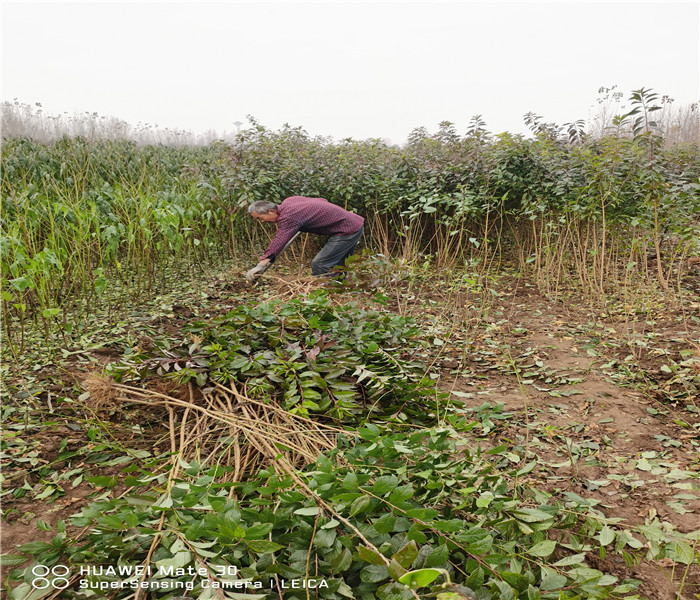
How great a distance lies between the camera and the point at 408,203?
19.0 ft

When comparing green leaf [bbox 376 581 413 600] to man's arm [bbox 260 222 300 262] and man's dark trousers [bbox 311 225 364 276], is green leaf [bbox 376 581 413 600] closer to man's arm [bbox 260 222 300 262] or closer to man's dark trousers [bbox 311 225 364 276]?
man's arm [bbox 260 222 300 262]

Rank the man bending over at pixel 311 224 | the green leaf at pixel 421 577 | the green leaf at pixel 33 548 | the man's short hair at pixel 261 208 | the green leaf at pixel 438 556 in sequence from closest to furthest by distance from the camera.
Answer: the green leaf at pixel 421 577 → the green leaf at pixel 438 556 → the green leaf at pixel 33 548 → the man bending over at pixel 311 224 → the man's short hair at pixel 261 208

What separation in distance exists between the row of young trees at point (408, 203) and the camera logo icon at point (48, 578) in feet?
7.04

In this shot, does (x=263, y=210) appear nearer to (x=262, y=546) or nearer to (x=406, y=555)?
(x=262, y=546)

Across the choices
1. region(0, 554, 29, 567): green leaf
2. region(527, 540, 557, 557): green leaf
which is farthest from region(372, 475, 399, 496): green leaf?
region(0, 554, 29, 567): green leaf

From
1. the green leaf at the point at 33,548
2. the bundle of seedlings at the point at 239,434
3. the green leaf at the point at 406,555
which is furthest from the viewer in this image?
the bundle of seedlings at the point at 239,434

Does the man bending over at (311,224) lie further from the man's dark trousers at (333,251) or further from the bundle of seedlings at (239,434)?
the bundle of seedlings at (239,434)

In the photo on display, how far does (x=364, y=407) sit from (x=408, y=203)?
4.10 meters

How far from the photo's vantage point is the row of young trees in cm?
374

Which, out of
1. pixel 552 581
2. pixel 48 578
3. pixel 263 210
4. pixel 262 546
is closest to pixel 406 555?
pixel 262 546

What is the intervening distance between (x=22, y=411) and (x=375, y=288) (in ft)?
6.65

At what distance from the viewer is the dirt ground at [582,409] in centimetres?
171

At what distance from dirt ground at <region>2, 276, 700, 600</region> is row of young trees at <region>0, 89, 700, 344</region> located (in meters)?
0.71

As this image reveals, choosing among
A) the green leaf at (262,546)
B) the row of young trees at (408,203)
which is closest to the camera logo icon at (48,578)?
the green leaf at (262,546)
